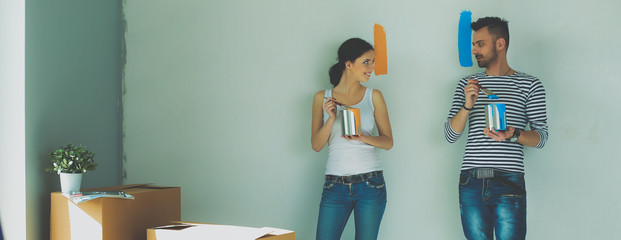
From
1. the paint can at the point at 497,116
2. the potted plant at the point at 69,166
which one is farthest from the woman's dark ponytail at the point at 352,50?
the potted plant at the point at 69,166

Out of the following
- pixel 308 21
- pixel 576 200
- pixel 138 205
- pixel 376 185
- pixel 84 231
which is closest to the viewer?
pixel 84 231

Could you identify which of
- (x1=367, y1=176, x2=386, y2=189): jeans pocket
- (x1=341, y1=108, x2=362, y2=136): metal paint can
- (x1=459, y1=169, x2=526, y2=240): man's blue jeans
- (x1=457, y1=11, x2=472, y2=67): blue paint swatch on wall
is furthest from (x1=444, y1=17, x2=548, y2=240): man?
(x1=341, y1=108, x2=362, y2=136): metal paint can

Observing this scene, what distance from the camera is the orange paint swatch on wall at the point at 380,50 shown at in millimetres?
2443

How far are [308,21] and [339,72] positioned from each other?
1.28 ft

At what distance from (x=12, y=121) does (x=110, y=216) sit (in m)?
0.54

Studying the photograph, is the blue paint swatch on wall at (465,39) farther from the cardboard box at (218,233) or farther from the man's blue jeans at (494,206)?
the cardboard box at (218,233)

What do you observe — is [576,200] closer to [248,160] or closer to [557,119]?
[557,119]

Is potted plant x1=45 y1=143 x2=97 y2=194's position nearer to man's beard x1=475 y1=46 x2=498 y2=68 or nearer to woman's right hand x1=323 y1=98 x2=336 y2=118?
woman's right hand x1=323 y1=98 x2=336 y2=118

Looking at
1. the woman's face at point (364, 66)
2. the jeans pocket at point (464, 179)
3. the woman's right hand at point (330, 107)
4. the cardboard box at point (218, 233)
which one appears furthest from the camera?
the woman's face at point (364, 66)

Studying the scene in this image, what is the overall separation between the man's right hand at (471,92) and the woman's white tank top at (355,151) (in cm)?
43

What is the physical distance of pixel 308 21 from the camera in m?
2.58

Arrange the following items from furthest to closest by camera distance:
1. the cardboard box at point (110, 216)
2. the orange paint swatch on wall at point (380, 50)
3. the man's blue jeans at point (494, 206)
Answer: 1. the orange paint swatch on wall at point (380, 50)
2. the man's blue jeans at point (494, 206)
3. the cardboard box at point (110, 216)

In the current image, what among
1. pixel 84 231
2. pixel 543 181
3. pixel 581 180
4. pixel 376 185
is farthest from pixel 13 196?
pixel 581 180

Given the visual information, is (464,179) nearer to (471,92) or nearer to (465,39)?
(471,92)
